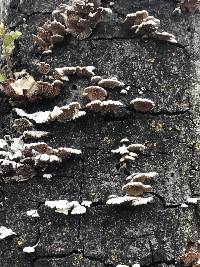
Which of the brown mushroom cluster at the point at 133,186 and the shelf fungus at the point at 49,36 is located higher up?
the shelf fungus at the point at 49,36

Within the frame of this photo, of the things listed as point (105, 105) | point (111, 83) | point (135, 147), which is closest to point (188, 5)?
point (111, 83)

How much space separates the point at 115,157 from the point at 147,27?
4.69 feet

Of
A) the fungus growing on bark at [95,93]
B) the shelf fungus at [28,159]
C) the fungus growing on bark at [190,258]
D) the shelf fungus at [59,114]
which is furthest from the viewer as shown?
the fungus growing on bark at [95,93]

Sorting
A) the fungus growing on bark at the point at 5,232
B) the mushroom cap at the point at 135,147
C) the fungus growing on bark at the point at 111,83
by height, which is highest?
the fungus growing on bark at the point at 111,83

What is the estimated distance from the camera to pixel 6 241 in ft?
12.4

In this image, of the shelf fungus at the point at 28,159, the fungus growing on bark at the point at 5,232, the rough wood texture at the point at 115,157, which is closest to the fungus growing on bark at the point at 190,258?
the rough wood texture at the point at 115,157

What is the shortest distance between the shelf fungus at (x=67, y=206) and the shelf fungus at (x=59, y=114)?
31.7 inches

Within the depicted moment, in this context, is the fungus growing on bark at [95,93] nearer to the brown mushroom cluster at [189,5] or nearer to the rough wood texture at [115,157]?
the rough wood texture at [115,157]

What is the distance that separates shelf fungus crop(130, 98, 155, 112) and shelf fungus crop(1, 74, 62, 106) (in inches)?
28.3

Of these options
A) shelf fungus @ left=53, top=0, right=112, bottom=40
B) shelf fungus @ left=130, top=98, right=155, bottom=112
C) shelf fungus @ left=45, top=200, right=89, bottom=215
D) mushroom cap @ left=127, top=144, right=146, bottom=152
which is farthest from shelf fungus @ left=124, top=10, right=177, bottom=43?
shelf fungus @ left=45, top=200, right=89, bottom=215

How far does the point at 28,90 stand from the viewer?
14.6 ft

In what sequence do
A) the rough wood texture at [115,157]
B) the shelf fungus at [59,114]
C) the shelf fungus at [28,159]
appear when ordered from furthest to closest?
the shelf fungus at [59,114], the shelf fungus at [28,159], the rough wood texture at [115,157]

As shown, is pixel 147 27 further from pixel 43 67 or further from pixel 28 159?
pixel 28 159

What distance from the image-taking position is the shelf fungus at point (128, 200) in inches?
148
